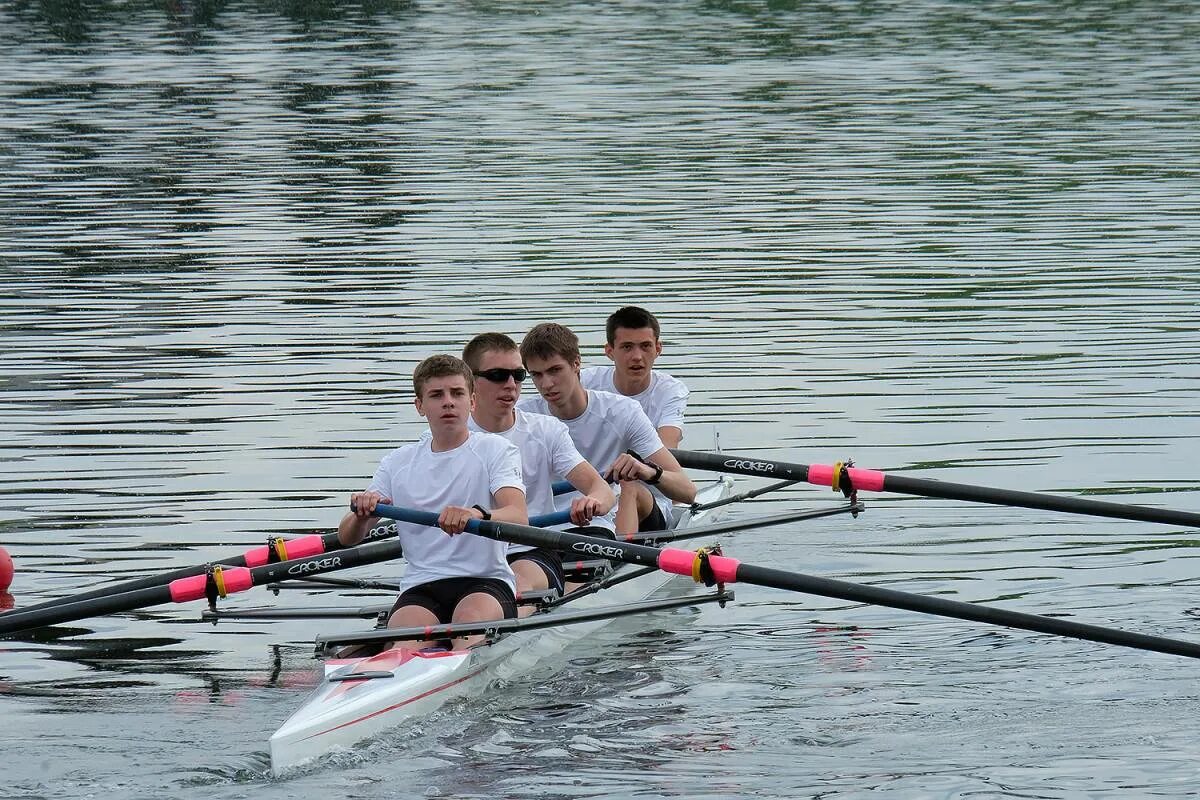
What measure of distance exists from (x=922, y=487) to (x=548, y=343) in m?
2.59

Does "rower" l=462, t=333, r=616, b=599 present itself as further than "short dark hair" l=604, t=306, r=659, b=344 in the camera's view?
No

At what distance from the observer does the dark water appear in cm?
873

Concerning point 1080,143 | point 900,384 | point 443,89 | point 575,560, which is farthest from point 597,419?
point 443,89

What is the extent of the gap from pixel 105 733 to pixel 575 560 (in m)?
3.05

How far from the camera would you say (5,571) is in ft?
36.5

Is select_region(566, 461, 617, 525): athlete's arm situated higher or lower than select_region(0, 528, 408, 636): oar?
higher

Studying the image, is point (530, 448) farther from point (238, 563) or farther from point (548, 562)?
point (238, 563)

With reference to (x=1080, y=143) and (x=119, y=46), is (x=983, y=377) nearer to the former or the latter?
(x=1080, y=143)

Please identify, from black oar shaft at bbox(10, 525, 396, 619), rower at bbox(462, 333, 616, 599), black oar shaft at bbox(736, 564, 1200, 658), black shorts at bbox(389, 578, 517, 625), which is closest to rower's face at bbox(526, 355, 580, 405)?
rower at bbox(462, 333, 616, 599)

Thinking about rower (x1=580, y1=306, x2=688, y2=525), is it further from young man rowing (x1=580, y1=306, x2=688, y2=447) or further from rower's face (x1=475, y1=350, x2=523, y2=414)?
rower's face (x1=475, y1=350, x2=523, y2=414)

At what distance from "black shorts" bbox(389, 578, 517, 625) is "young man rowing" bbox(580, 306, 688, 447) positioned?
2842mm

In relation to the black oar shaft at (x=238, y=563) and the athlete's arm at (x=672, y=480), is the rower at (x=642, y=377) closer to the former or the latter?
the athlete's arm at (x=672, y=480)

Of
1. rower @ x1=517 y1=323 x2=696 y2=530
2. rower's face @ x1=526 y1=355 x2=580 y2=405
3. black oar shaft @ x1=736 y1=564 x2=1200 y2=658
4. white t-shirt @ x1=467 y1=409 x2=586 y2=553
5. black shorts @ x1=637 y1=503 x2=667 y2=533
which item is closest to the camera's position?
black oar shaft @ x1=736 y1=564 x2=1200 y2=658

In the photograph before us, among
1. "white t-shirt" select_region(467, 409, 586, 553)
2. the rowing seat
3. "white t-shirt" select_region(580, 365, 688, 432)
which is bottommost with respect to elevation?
the rowing seat
